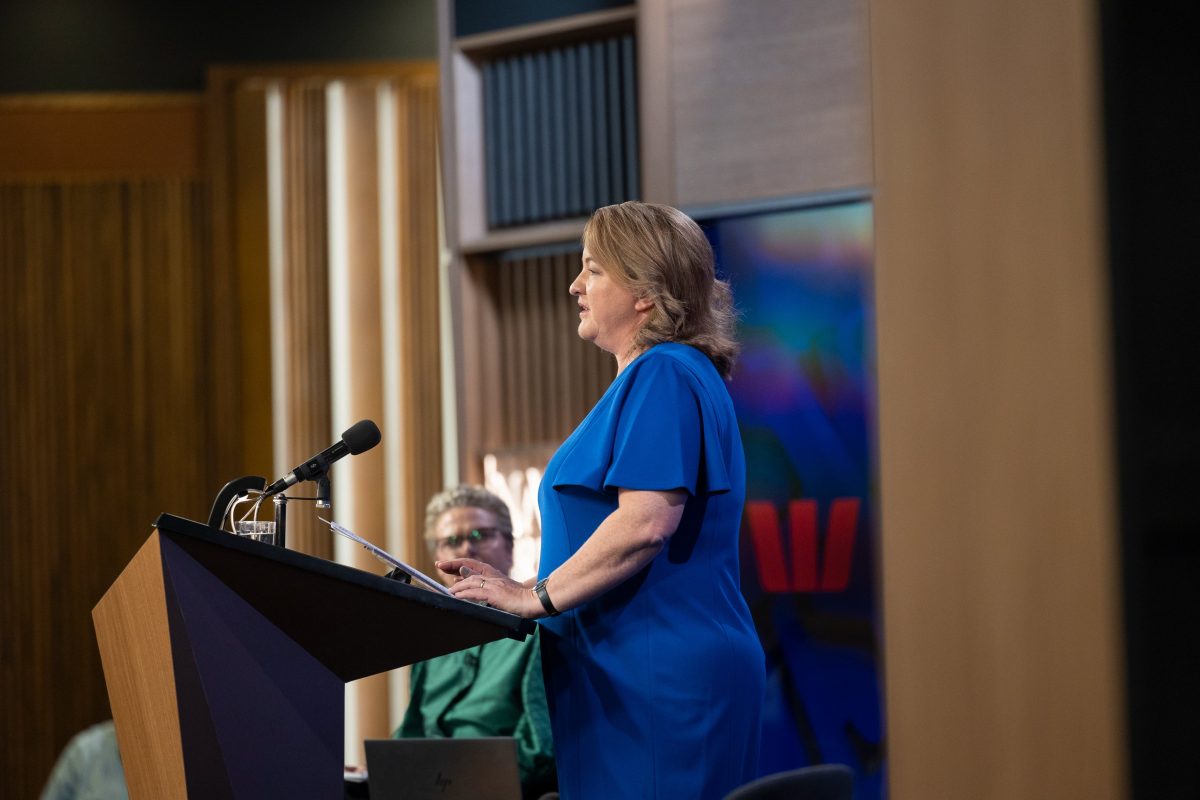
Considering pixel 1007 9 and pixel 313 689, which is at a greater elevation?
pixel 1007 9

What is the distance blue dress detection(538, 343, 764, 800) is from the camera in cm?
154

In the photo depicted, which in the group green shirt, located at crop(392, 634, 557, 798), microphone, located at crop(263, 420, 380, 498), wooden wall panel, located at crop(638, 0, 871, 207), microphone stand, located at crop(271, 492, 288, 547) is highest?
wooden wall panel, located at crop(638, 0, 871, 207)

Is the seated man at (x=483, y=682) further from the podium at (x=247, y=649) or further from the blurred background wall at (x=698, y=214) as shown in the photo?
the podium at (x=247, y=649)

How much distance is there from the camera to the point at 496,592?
152 centimetres

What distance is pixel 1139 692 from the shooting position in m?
0.30

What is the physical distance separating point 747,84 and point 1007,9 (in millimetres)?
589

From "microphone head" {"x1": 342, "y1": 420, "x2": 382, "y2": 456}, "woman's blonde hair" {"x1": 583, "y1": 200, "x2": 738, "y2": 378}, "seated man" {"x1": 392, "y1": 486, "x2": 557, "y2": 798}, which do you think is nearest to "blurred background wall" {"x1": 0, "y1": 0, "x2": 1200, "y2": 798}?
"seated man" {"x1": 392, "y1": 486, "x2": 557, "y2": 798}

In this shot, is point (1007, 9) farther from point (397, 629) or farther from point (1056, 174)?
point (397, 629)

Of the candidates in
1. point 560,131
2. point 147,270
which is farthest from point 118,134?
point 560,131

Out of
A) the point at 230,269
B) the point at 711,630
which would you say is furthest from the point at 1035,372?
the point at 230,269

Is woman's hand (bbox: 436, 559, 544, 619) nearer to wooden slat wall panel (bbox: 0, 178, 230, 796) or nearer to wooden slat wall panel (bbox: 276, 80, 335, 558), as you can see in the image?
wooden slat wall panel (bbox: 276, 80, 335, 558)

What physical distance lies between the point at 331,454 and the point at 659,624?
460 mm

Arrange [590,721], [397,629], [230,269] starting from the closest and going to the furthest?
[397,629] < [590,721] < [230,269]

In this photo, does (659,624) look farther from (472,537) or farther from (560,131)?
(560,131)
